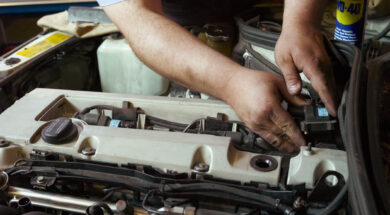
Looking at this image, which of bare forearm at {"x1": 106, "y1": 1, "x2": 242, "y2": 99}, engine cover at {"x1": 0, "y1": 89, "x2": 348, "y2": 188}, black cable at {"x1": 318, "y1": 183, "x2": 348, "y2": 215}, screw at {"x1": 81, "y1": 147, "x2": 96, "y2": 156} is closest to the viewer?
black cable at {"x1": 318, "y1": 183, "x2": 348, "y2": 215}

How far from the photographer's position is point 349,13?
1125 mm

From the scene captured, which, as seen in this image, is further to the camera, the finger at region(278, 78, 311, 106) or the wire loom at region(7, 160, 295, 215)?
the finger at region(278, 78, 311, 106)

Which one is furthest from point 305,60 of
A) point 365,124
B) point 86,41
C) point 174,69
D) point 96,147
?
point 86,41

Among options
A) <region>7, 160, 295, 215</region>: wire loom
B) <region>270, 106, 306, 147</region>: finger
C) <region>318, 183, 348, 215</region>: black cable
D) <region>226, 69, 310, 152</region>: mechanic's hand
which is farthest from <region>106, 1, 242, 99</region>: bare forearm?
<region>318, 183, 348, 215</region>: black cable

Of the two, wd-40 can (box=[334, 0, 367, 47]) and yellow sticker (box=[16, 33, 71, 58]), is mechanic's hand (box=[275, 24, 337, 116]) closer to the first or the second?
wd-40 can (box=[334, 0, 367, 47])

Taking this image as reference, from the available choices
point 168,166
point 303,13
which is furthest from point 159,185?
point 303,13

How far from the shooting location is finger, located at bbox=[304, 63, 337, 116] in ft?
2.93

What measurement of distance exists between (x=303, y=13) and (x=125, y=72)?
0.69m

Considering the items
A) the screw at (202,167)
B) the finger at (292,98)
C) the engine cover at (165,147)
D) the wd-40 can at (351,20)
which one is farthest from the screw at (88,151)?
the wd-40 can at (351,20)

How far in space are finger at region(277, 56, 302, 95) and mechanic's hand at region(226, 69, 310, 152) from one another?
0.02 m

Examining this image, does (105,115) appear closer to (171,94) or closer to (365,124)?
(171,94)

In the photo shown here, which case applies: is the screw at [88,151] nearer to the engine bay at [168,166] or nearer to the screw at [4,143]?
the engine bay at [168,166]

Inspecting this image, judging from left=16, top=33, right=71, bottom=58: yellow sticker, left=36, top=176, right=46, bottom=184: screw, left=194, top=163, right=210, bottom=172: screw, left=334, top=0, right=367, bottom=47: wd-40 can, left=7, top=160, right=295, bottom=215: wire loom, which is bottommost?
left=36, top=176, right=46, bottom=184: screw

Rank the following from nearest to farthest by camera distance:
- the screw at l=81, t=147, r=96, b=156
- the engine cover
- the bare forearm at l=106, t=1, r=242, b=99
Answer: the engine cover < the screw at l=81, t=147, r=96, b=156 < the bare forearm at l=106, t=1, r=242, b=99
